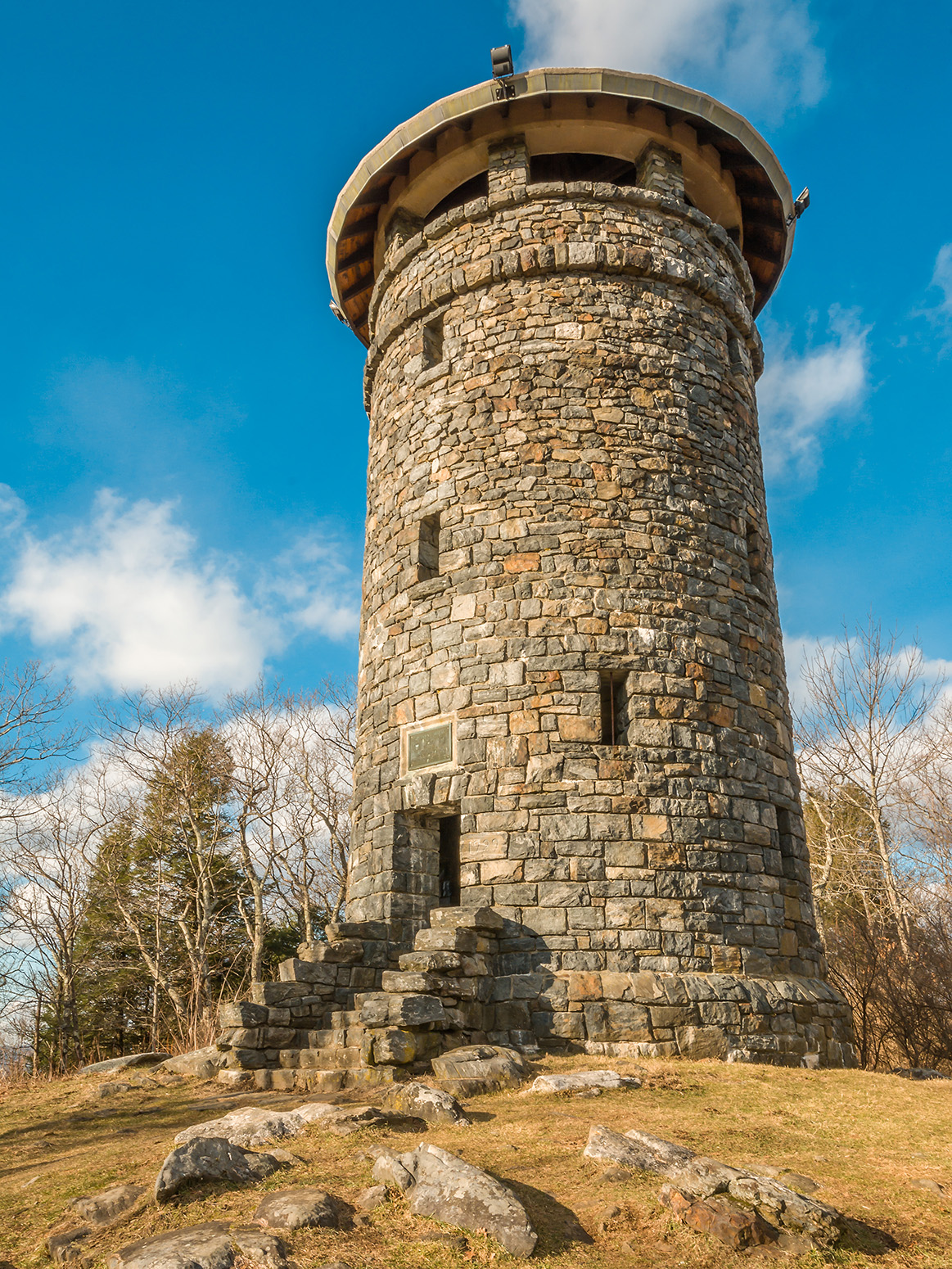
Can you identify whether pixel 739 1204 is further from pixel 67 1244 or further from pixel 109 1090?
pixel 109 1090

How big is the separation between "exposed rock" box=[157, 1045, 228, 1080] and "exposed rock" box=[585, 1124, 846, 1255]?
428 cm

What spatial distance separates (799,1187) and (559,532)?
602 cm

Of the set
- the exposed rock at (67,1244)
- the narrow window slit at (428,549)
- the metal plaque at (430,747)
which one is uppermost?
the narrow window slit at (428,549)

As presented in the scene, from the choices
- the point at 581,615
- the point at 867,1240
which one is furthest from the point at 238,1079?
the point at 581,615

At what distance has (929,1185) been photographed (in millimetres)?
4027

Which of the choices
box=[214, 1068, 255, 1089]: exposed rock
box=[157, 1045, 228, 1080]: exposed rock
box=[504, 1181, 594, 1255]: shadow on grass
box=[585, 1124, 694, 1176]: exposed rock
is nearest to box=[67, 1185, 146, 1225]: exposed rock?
box=[504, 1181, 594, 1255]: shadow on grass

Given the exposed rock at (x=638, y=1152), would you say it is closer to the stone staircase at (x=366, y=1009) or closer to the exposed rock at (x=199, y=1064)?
the stone staircase at (x=366, y=1009)

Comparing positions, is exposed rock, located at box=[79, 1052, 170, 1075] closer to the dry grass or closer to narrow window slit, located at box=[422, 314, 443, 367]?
the dry grass

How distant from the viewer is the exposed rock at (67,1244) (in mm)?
3484

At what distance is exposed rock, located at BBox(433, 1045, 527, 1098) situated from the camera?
224 inches

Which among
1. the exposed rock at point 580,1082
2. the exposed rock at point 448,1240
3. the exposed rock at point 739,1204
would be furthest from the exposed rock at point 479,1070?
the exposed rock at point 448,1240

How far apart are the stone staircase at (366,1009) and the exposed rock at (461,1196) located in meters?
2.28

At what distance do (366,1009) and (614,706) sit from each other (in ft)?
11.7

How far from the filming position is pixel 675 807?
8.00m
